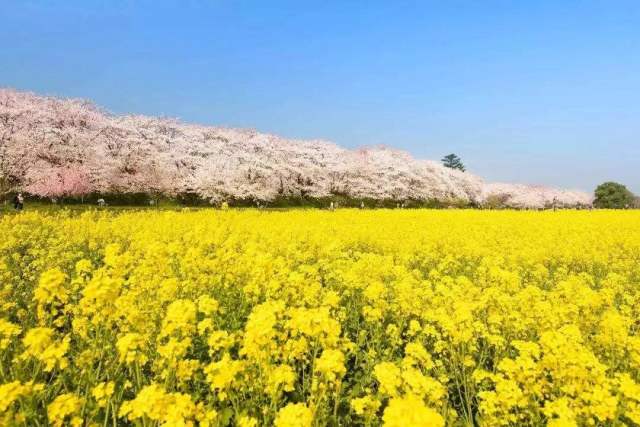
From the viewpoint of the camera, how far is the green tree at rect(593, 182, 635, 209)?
217 feet

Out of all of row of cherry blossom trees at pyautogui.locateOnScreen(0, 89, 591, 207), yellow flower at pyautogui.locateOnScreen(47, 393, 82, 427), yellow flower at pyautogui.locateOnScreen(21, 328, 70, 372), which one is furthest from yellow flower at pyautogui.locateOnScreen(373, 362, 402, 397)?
row of cherry blossom trees at pyautogui.locateOnScreen(0, 89, 591, 207)

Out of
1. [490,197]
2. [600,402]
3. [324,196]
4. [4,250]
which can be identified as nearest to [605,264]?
Result: [600,402]

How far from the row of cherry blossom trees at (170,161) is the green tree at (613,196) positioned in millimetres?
28592

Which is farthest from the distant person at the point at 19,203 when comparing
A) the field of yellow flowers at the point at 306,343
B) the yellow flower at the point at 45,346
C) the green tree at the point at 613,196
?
the green tree at the point at 613,196

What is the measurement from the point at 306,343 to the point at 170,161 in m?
33.5

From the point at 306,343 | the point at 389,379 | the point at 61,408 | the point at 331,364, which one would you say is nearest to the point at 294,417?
the point at 331,364

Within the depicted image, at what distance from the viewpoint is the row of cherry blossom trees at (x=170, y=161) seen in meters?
28.3

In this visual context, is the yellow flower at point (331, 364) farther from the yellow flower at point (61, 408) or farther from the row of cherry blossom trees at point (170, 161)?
the row of cherry blossom trees at point (170, 161)

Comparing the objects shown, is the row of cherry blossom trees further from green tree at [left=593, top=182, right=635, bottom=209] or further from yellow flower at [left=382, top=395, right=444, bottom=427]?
yellow flower at [left=382, top=395, right=444, bottom=427]

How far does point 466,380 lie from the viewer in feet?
16.3

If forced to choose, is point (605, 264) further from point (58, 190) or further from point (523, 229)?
point (58, 190)

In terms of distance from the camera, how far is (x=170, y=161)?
1395 inches

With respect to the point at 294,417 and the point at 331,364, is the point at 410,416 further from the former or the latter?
the point at 331,364

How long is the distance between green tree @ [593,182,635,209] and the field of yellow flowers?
63900 mm
